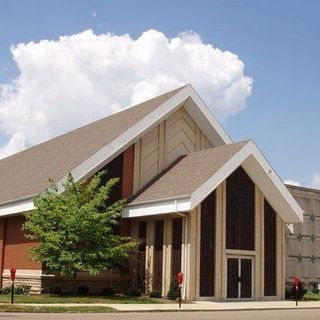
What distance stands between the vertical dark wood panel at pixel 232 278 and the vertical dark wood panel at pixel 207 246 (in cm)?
111

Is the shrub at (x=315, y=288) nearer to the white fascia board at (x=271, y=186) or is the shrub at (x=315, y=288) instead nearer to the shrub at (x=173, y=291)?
the white fascia board at (x=271, y=186)

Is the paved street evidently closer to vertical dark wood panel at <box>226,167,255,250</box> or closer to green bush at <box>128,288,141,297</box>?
green bush at <box>128,288,141,297</box>

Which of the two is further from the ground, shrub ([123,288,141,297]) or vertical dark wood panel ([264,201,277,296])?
vertical dark wood panel ([264,201,277,296])

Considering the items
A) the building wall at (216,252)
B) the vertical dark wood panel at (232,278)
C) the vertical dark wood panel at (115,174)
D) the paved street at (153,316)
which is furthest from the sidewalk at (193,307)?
the vertical dark wood panel at (115,174)

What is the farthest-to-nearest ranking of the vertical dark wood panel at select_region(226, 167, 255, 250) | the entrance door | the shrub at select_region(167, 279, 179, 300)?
the vertical dark wood panel at select_region(226, 167, 255, 250)
the entrance door
the shrub at select_region(167, 279, 179, 300)

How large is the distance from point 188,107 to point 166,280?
10.5 m

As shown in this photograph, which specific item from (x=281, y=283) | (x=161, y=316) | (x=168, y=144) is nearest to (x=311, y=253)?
(x=281, y=283)

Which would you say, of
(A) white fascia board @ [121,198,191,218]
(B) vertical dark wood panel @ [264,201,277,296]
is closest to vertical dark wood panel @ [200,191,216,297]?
(A) white fascia board @ [121,198,191,218]

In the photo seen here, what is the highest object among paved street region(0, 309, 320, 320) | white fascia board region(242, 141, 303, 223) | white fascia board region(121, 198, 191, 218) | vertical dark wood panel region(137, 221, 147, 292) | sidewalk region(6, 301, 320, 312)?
white fascia board region(242, 141, 303, 223)

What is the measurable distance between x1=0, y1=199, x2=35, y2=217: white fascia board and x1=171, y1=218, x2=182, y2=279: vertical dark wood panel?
6.59 metres

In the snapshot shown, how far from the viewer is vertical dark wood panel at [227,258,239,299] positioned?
2981 centimetres

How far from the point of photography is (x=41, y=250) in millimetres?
27641

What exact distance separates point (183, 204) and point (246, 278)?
18.5 ft

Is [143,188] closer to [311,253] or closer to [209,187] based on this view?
[209,187]
